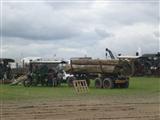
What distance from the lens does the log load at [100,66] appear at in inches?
1433

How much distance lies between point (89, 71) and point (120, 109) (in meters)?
20.2

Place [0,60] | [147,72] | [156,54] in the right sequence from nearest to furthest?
[0,60] → [147,72] → [156,54]

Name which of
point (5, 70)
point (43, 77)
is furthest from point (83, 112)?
point (5, 70)

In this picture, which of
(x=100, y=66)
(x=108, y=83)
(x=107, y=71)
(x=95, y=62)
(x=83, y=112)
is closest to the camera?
(x=83, y=112)

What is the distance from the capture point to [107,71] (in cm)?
3681

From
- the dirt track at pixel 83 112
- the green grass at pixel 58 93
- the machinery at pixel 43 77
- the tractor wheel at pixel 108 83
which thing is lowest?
the dirt track at pixel 83 112

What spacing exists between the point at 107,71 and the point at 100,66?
0.84 meters

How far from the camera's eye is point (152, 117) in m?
15.6

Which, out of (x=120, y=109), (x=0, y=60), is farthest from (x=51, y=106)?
(x=0, y=60)

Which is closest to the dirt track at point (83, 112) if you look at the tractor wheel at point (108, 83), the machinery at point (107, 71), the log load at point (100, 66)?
the tractor wheel at point (108, 83)

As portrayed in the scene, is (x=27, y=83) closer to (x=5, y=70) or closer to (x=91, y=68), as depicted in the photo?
(x=91, y=68)

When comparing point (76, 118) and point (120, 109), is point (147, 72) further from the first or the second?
point (76, 118)

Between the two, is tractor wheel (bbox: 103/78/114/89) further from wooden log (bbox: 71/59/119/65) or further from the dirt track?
the dirt track

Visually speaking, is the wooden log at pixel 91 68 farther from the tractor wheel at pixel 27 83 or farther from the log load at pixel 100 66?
the tractor wheel at pixel 27 83
